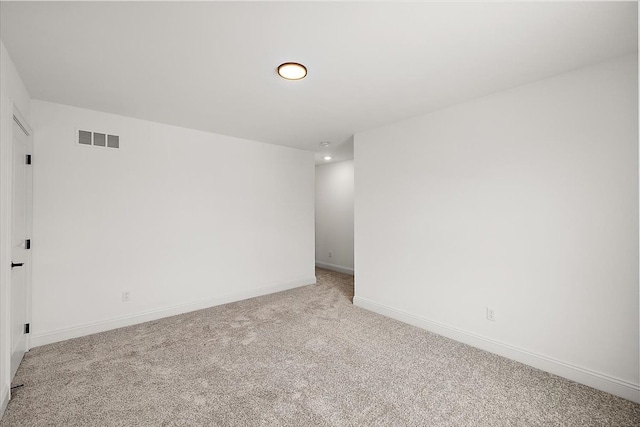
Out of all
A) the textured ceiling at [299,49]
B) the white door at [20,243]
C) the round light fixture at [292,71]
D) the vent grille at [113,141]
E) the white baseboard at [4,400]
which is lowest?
the white baseboard at [4,400]

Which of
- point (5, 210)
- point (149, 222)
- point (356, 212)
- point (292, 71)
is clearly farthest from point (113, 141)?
point (356, 212)

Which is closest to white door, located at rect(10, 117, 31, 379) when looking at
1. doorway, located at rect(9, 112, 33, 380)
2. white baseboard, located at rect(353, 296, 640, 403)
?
doorway, located at rect(9, 112, 33, 380)

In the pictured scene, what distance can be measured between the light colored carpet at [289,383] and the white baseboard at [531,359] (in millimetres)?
75

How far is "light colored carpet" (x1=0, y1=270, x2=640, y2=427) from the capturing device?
1.90 metres

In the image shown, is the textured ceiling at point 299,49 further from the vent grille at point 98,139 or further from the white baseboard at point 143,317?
the white baseboard at point 143,317

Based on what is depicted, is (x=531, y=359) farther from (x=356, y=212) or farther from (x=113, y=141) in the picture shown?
(x=113, y=141)

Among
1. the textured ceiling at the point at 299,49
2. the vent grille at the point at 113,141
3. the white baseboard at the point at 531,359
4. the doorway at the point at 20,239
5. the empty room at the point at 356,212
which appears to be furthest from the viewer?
the vent grille at the point at 113,141

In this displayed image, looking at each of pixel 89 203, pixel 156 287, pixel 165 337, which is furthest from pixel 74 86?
pixel 165 337

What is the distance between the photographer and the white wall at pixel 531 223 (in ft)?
6.97

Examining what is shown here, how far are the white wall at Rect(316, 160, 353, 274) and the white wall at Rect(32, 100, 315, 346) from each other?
4.97ft

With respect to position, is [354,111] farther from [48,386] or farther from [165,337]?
[48,386]

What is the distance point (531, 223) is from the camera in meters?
2.54

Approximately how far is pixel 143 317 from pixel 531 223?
14.0 feet

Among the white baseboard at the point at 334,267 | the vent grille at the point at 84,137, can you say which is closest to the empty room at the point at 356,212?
the vent grille at the point at 84,137
